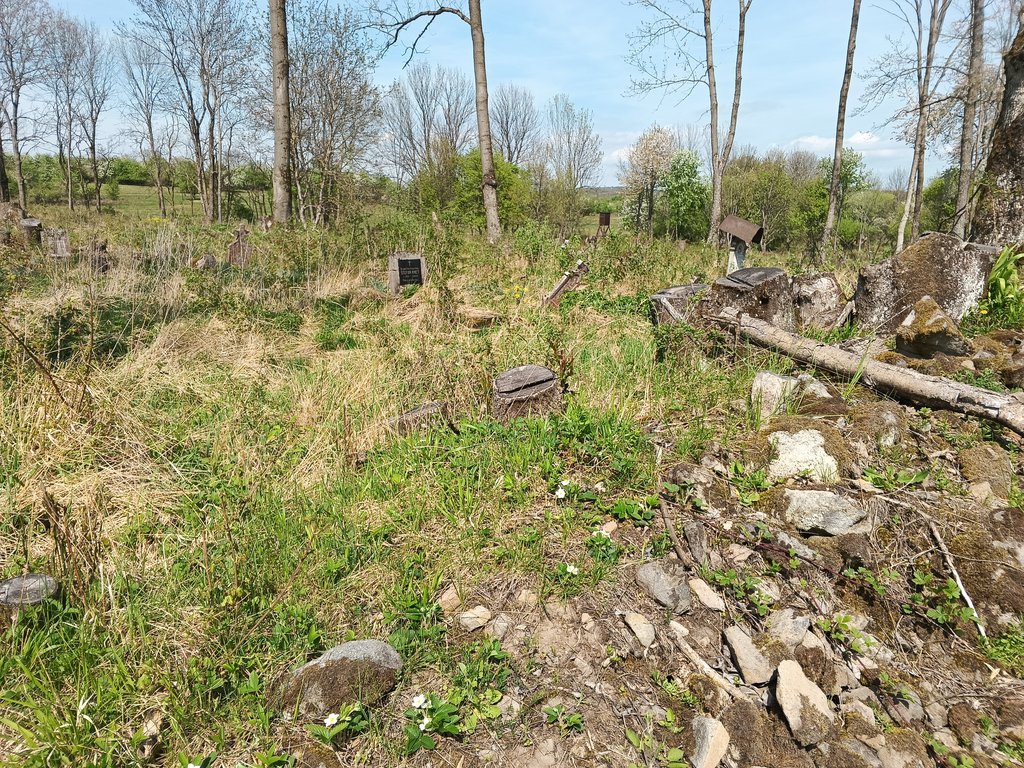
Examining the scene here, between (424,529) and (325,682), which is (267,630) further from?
(424,529)

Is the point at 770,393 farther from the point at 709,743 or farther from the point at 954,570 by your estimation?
the point at 709,743

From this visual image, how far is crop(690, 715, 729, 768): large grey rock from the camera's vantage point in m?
1.77

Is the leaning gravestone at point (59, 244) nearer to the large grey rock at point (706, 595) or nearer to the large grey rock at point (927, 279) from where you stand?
the large grey rock at point (706, 595)

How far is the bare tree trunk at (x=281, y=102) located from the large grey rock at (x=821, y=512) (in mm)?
10989

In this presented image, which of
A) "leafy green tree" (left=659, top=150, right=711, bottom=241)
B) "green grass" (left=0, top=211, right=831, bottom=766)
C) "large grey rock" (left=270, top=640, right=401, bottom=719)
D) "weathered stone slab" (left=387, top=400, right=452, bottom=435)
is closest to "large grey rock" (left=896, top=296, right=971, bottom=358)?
"green grass" (left=0, top=211, right=831, bottom=766)

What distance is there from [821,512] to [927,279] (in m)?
3.61

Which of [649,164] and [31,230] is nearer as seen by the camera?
[31,230]

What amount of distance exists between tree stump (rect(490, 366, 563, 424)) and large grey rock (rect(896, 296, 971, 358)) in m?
2.97

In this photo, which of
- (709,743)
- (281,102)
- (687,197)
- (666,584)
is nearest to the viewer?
(709,743)

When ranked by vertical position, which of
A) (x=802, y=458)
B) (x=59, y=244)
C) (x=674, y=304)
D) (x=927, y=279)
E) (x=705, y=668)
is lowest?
(x=705, y=668)

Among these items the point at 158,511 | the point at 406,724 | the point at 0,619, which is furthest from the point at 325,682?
the point at 158,511

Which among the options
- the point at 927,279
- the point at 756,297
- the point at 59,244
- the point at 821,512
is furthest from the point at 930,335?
the point at 59,244

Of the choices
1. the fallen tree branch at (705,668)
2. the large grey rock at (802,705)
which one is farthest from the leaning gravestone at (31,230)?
the large grey rock at (802,705)

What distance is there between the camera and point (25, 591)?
224 cm
